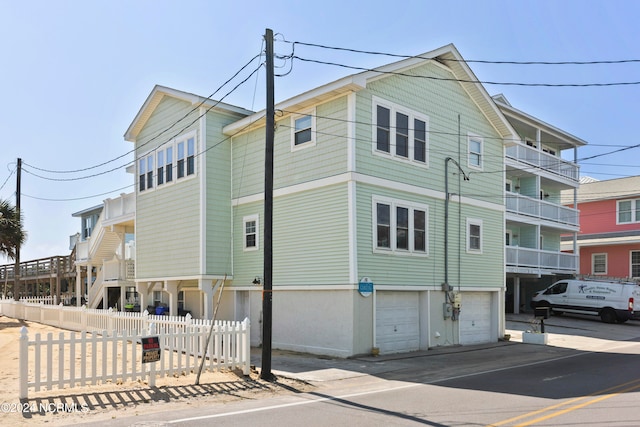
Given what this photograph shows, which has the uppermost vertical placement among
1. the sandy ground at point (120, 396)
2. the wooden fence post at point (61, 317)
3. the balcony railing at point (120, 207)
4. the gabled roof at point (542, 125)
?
the gabled roof at point (542, 125)

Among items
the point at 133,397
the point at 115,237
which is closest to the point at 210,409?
the point at 133,397

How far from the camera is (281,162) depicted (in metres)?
19.3

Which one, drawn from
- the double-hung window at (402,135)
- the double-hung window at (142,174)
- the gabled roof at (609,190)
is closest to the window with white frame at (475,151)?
the double-hung window at (402,135)

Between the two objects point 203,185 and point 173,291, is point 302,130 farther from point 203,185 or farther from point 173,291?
point 173,291

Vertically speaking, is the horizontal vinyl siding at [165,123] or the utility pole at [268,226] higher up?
the horizontal vinyl siding at [165,123]

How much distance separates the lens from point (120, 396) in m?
10.3

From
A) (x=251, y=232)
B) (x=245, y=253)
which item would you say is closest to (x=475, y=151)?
(x=251, y=232)

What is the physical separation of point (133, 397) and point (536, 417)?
6839mm

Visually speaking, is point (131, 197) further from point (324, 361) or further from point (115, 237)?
point (324, 361)

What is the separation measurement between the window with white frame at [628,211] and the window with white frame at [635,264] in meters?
2.26

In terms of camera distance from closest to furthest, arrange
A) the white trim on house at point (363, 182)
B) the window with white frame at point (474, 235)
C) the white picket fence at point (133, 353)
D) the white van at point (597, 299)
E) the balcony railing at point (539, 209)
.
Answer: the white picket fence at point (133, 353)
the white trim on house at point (363, 182)
the window with white frame at point (474, 235)
the white van at point (597, 299)
the balcony railing at point (539, 209)

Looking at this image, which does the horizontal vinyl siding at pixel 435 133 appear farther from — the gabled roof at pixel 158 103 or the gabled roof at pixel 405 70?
the gabled roof at pixel 158 103

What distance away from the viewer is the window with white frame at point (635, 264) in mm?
37719

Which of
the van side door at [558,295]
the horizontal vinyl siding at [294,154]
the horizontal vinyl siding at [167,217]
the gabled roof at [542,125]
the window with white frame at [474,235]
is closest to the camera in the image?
the horizontal vinyl siding at [294,154]
